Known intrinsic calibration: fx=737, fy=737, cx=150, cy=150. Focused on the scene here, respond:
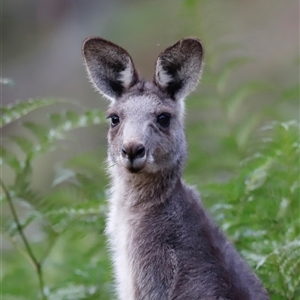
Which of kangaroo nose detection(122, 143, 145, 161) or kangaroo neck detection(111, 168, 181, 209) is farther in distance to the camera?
kangaroo neck detection(111, 168, 181, 209)

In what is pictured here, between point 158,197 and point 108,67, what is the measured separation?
3.46 ft

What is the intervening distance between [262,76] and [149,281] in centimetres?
934

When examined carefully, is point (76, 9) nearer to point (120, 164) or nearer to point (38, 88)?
point (38, 88)

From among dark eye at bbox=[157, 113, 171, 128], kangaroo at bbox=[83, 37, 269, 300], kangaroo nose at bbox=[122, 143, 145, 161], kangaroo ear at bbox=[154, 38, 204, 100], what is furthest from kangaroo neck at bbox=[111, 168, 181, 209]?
kangaroo ear at bbox=[154, 38, 204, 100]

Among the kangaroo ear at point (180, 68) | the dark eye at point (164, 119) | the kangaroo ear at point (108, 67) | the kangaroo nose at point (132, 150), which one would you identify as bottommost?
the kangaroo nose at point (132, 150)

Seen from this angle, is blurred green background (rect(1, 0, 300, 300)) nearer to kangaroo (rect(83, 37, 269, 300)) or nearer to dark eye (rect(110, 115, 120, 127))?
kangaroo (rect(83, 37, 269, 300))

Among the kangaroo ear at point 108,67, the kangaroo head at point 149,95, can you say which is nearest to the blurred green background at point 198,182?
the kangaroo ear at point 108,67

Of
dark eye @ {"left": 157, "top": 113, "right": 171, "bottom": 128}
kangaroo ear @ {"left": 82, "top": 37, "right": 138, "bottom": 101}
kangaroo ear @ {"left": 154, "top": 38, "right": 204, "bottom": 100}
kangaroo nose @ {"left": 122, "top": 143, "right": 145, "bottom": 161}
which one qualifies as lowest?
kangaroo nose @ {"left": 122, "top": 143, "right": 145, "bottom": 161}

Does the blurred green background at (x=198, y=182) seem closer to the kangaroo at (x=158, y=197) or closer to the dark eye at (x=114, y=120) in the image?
the kangaroo at (x=158, y=197)

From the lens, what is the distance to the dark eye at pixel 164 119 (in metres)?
5.20

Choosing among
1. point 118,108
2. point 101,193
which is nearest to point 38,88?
point 101,193

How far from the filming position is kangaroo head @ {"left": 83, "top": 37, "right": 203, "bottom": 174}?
5070 mm

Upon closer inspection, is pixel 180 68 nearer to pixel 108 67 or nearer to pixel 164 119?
pixel 164 119

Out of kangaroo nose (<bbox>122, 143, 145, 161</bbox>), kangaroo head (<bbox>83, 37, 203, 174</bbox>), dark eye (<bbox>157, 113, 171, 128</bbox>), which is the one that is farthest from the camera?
dark eye (<bbox>157, 113, 171, 128</bbox>)
